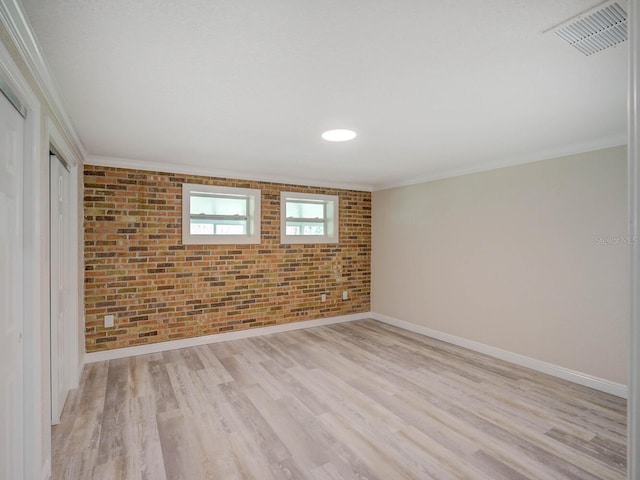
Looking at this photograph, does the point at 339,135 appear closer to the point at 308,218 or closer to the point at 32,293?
the point at 32,293

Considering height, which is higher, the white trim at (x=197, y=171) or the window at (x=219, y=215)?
the white trim at (x=197, y=171)

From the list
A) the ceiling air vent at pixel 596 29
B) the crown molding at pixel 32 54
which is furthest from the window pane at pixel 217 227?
the ceiling air vent at pixel 596 29

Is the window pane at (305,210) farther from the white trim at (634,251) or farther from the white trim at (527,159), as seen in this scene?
the white trim at (634,251)

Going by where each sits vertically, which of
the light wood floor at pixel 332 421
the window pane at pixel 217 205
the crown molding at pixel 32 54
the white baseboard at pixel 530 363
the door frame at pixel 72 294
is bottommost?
the light wood floor at pixel 332 421

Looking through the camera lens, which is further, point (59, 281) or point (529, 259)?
point (529, 259)

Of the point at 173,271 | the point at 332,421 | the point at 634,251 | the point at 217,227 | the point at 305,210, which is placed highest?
the point at 305,210

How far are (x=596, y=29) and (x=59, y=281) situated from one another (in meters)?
3.81

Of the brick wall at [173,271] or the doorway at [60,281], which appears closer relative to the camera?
the doorway at [60,281]

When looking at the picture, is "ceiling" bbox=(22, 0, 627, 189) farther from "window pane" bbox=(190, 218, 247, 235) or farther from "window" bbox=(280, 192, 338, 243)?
"window" bbox=(280, 192, 338, 243)

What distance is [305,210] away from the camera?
523cm

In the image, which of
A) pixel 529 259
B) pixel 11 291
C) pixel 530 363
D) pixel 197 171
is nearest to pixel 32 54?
pixel 11 291

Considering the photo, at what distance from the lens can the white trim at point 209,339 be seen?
3711 mm

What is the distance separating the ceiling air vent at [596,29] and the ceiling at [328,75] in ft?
0.16

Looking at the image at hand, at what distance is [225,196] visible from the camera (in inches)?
178
